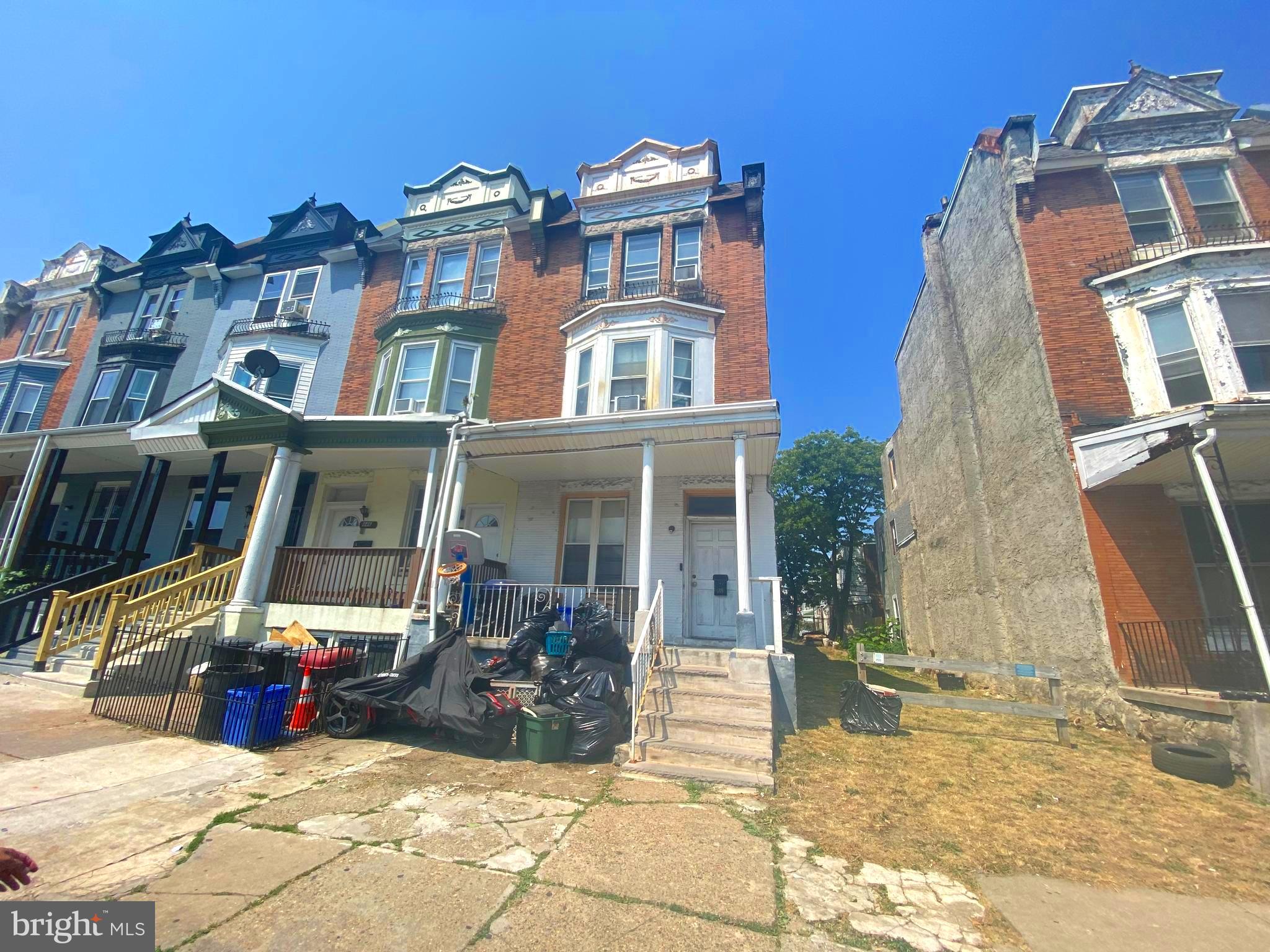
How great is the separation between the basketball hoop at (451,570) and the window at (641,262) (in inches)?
297

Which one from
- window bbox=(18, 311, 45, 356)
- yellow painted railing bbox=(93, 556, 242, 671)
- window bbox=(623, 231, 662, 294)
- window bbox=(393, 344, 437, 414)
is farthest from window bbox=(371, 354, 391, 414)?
window bbox=(18, 311, 45, 356)

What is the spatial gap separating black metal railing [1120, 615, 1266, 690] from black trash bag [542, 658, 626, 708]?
797cm

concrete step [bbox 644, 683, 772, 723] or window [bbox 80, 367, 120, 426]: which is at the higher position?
window [bbox 80, 367, 120, 426]

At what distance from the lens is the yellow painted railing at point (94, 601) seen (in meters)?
8.90

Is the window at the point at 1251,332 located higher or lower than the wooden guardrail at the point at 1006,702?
higher

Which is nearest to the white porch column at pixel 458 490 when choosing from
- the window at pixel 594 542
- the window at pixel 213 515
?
the window at pixel 594 542

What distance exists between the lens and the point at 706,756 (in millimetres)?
5426

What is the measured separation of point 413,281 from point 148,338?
351 inches

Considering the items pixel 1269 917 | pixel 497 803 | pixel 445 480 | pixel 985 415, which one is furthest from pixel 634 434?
pixel 985 415

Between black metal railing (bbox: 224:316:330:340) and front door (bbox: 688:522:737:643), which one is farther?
black metal railing (bbox: 224:316:330:340)

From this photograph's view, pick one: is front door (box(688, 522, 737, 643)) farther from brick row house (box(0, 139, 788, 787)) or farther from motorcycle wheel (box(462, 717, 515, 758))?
motorcycle wheel (box(462, 717, 515, 758))

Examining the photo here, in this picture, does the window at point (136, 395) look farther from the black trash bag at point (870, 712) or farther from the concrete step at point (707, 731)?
the black trash bag at point (870, 712)

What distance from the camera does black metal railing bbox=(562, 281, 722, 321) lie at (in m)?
12.0

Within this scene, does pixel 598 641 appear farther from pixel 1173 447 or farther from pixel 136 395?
pixel 136 395
